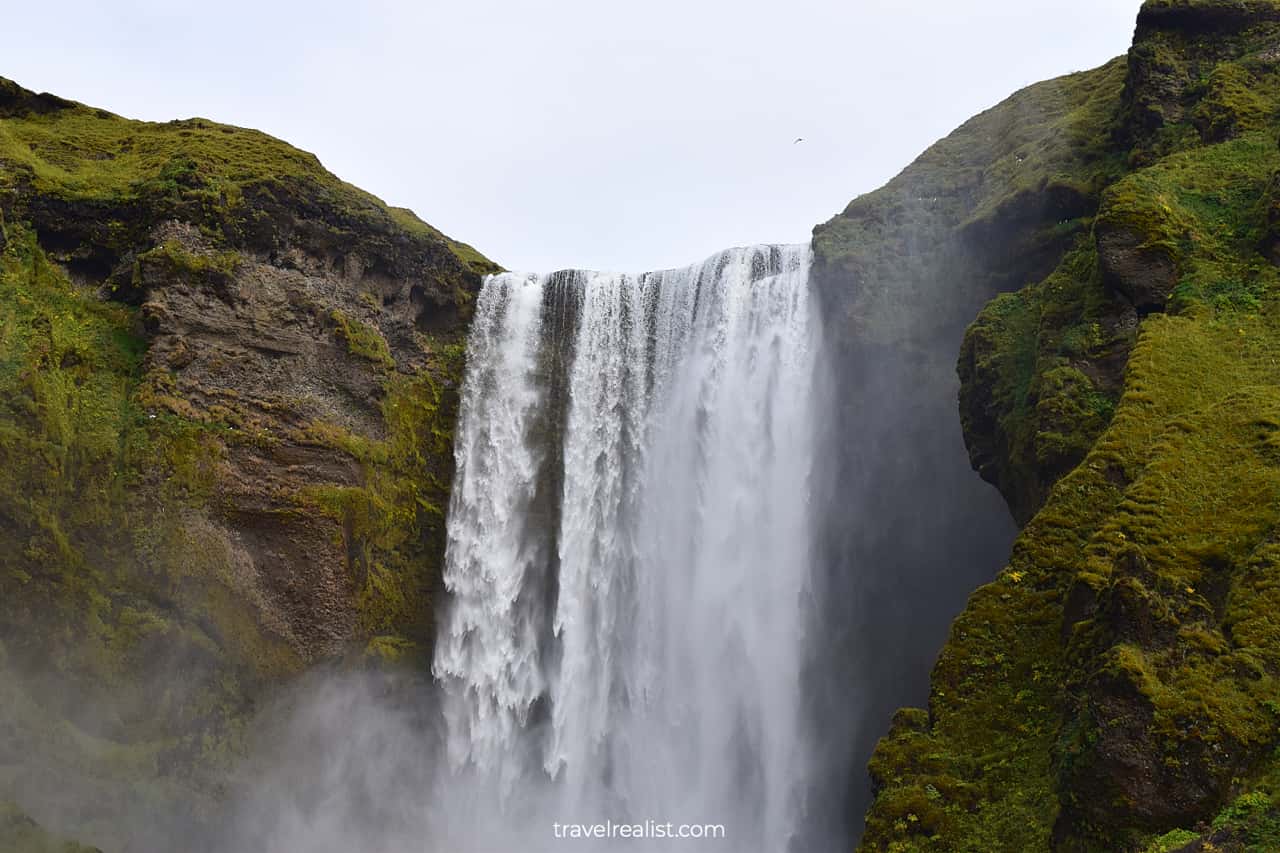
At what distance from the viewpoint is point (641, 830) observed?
23359mm

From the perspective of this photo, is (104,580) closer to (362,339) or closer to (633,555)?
(362,339)

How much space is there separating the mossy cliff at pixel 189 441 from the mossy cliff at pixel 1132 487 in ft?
47.4

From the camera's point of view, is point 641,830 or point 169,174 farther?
point 169,174

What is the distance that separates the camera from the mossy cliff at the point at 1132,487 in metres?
10.1

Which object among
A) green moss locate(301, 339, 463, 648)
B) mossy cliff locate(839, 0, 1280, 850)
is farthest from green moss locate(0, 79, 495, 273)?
mossy cliff locate(839, 0, 1280, 850)

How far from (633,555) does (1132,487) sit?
49.0 feet

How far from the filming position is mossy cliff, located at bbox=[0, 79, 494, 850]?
19.5m

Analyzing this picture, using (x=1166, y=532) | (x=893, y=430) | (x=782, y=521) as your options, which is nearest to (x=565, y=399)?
(x=782, y=521)

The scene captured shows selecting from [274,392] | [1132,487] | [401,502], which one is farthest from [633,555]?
[1132,487]

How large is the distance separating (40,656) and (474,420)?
39.8 feet

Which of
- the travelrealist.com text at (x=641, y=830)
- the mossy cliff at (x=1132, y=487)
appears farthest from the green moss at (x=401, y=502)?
the mossy cliff at (x=1132, y=487)

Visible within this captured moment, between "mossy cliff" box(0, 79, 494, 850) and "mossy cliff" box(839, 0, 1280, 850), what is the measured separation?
14449mm

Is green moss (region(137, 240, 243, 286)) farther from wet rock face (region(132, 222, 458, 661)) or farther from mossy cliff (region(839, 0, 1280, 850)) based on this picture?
mossy cliff (region(839, 0, 1280, 850))

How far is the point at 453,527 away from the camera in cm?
2677
